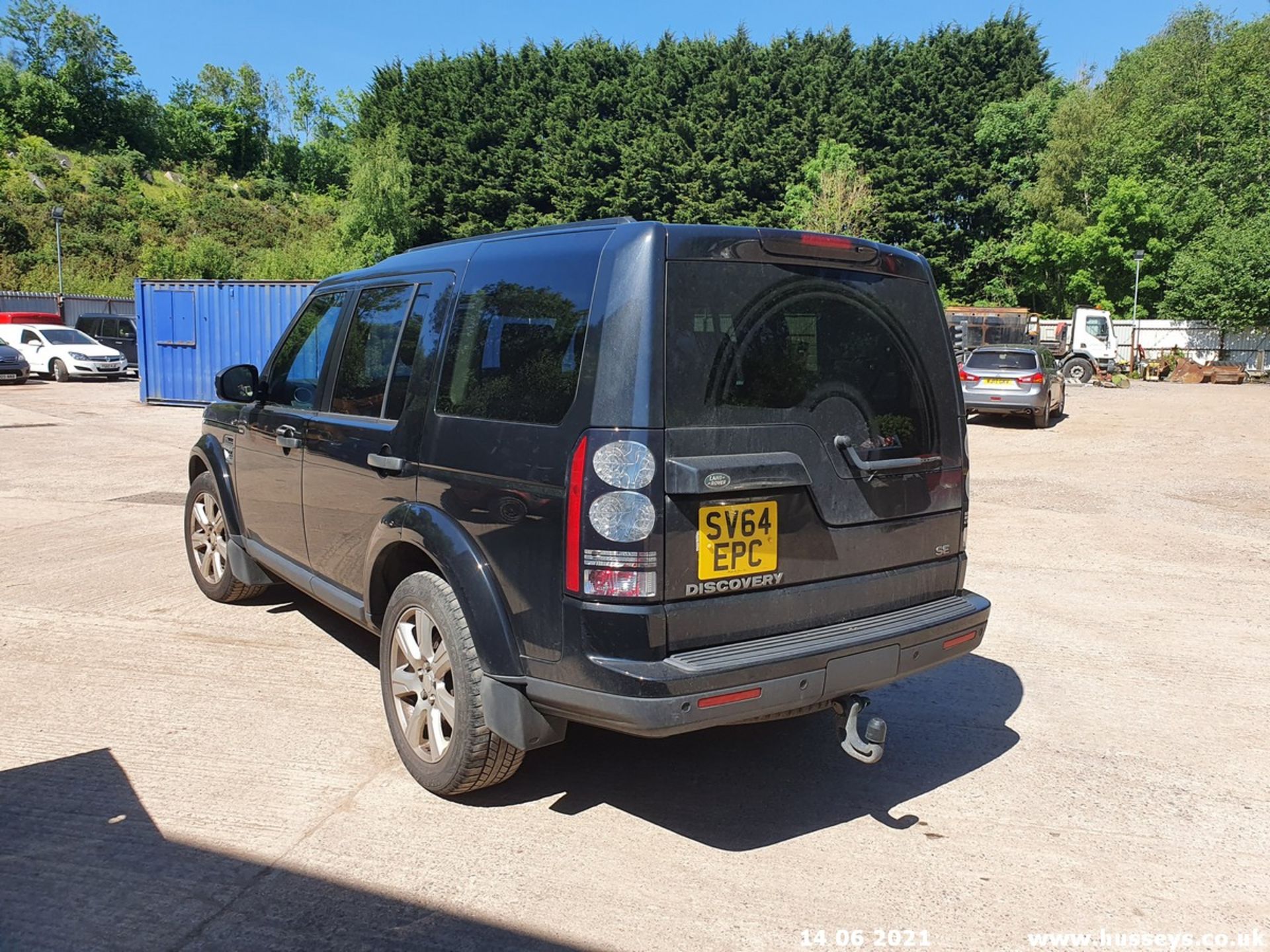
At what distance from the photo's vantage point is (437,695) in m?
3.46

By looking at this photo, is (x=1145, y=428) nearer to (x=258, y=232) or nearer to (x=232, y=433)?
(x=232, y=433)

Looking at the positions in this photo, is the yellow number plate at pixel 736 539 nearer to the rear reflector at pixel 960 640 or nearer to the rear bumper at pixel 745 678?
the rear bumper at pixel 745 678

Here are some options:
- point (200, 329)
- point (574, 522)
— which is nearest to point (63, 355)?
point (200, 329)

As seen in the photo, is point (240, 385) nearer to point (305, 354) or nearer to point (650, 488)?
point (305, 354)

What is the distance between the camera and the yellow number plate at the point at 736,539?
290 centimetres

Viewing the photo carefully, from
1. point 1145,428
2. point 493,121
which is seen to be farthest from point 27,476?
point 493,121

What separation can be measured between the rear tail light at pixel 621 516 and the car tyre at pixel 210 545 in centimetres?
348

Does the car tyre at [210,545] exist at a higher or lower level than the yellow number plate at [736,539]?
lower

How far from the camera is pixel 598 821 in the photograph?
11.2 ft

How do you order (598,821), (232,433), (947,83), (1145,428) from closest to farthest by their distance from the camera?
(598,821)
(232,433)
(1145,428)
(947,83)

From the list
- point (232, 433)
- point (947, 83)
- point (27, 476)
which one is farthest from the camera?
point (947, 83)

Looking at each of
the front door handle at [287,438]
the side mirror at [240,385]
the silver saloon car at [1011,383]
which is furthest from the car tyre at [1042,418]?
the front door handle at [287,438]

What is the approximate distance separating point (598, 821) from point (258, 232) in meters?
62.8

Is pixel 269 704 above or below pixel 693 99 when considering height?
below
